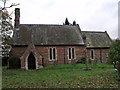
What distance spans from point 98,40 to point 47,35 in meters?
13.1

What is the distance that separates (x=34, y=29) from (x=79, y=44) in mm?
10639

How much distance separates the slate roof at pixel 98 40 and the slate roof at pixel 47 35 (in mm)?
3476

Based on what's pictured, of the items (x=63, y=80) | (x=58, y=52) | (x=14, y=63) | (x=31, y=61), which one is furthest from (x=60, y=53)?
(x=63, y=80)

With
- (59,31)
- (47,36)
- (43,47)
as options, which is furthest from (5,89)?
(59,31)

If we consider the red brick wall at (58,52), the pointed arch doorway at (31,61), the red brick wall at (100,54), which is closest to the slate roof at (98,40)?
the red brick wall at (100,54)

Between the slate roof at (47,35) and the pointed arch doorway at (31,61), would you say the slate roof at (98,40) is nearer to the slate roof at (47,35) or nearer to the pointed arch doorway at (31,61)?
the slate roof at (47,35)

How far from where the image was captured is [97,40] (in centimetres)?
3203

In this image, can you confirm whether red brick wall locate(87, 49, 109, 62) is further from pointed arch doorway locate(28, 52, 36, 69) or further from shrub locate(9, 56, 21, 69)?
shrub locate(9, 56, 21, 69)

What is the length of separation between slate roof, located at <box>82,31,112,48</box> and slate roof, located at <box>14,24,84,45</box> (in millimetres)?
3476

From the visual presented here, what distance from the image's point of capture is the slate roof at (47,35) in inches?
1046

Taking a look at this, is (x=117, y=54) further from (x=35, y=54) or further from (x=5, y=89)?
(x=35, y=54)

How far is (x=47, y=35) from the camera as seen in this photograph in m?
28.0

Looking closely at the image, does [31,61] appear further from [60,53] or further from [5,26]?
[5,26]

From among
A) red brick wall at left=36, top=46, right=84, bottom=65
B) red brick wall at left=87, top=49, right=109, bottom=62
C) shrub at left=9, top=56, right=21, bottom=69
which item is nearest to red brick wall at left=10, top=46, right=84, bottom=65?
red brick wall at left=36, top=46, right=84, bottom=65
